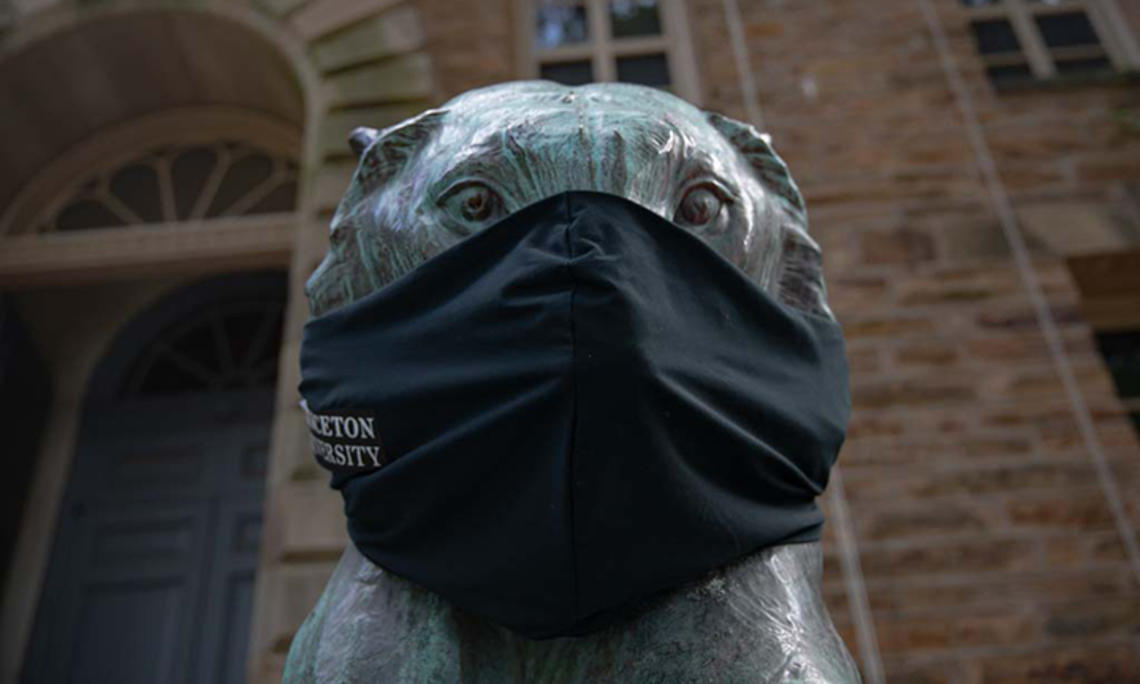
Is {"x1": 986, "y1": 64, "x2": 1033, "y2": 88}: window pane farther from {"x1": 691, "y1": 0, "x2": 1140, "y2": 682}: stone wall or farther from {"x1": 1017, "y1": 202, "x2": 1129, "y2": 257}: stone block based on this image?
{"x1": 1017, "y1": 202, "x2": 1129, "y2": 257}: stone block

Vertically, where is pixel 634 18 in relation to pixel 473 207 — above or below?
above

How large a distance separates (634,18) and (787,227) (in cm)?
394

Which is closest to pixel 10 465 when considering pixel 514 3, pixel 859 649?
pixel 514 3

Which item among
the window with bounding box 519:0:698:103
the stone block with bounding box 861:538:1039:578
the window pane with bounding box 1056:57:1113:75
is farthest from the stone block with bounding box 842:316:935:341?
the window pane with bounding box 1056:57:1113:75

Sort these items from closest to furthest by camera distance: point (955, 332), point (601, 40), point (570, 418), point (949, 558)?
1. point (570, 418)
2. point (949, 558)
3. point (955, 332)
4. point (601, 40)

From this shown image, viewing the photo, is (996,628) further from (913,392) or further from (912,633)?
(913,392)

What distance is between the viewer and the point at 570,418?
72cm

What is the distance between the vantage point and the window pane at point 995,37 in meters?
4.34

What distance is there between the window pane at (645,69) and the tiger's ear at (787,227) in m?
3.47

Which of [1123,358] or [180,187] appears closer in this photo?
[1123,358]

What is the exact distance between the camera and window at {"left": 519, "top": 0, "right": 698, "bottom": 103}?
14.2 ft

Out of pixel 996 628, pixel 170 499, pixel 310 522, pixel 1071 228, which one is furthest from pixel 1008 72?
pixel 170 499

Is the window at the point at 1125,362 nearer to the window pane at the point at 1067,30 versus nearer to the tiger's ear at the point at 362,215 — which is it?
the window pane at the point at 1067,30

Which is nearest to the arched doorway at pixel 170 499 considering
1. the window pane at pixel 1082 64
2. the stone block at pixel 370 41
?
the stone block at pixel 370 41
